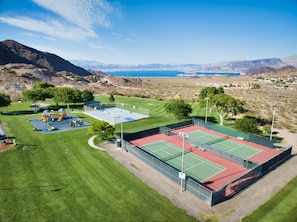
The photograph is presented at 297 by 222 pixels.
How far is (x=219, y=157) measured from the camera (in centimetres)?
2505

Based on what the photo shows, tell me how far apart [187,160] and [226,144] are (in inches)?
359

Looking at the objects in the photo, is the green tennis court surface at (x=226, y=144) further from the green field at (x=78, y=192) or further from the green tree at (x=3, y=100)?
the green tree at (x=3, y=100)

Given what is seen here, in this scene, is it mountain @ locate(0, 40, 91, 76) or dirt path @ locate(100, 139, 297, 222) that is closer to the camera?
dirt path @ locate(100, 139, 297, 222)

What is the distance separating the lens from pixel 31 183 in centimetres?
1820

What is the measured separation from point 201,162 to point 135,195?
10459mm

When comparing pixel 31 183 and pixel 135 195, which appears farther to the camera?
pixel 31 183

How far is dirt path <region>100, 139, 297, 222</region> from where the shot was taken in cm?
1503

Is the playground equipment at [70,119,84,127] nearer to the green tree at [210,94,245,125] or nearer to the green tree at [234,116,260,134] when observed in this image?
the green tree at [210,94,245,125]

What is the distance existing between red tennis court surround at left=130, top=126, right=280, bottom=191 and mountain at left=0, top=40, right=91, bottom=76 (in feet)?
439

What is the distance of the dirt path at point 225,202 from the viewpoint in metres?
15.0

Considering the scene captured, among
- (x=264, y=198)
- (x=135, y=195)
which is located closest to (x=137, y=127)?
(x=135, y=195)

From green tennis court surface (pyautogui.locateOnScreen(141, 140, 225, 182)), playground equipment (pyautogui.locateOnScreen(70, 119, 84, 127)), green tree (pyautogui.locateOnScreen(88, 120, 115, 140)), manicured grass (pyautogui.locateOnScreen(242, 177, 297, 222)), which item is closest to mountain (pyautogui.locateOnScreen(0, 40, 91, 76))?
playground equipment (pyautogui.locateOnScreen(70, 119, 84, 127))

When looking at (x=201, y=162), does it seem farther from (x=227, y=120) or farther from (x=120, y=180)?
(x=227, y=120)

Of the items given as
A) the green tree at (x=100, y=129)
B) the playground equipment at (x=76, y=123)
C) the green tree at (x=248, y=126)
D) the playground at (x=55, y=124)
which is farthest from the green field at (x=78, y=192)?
the green tree at (x=248, y=126)
